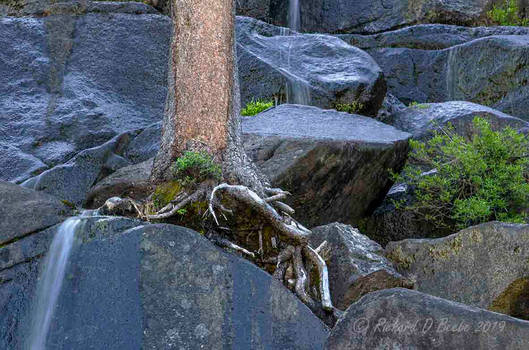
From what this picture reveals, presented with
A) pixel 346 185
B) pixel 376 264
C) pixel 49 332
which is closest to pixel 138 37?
pixel 346 185

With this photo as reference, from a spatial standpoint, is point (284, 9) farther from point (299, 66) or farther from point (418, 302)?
point (418, 302)

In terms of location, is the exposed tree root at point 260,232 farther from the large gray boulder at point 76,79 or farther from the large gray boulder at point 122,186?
the large gray boulder at point 76,79

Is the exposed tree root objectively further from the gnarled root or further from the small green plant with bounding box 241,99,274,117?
the small green plant with bounding box 241,99,274,117

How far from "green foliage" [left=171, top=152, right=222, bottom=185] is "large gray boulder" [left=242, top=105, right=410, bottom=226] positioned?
1.34m

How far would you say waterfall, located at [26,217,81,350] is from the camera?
5996 mm

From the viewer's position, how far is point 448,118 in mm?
12242

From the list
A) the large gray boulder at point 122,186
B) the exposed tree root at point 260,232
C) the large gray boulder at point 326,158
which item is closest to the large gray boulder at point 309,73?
the large gray boulder at point 326,158

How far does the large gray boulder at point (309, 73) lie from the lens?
43.1ft

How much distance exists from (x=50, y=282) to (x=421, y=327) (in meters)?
3.13

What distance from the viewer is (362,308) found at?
4.50 metres

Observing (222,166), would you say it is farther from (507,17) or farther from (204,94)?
(507,17)

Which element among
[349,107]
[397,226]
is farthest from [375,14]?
[397,226]

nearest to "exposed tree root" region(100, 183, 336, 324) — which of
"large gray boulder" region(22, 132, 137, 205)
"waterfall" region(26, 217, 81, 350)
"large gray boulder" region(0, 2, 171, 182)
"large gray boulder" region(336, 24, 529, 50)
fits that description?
"waterfall" region(26, 217, 81, 350)

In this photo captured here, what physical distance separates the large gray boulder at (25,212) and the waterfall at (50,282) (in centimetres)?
34
